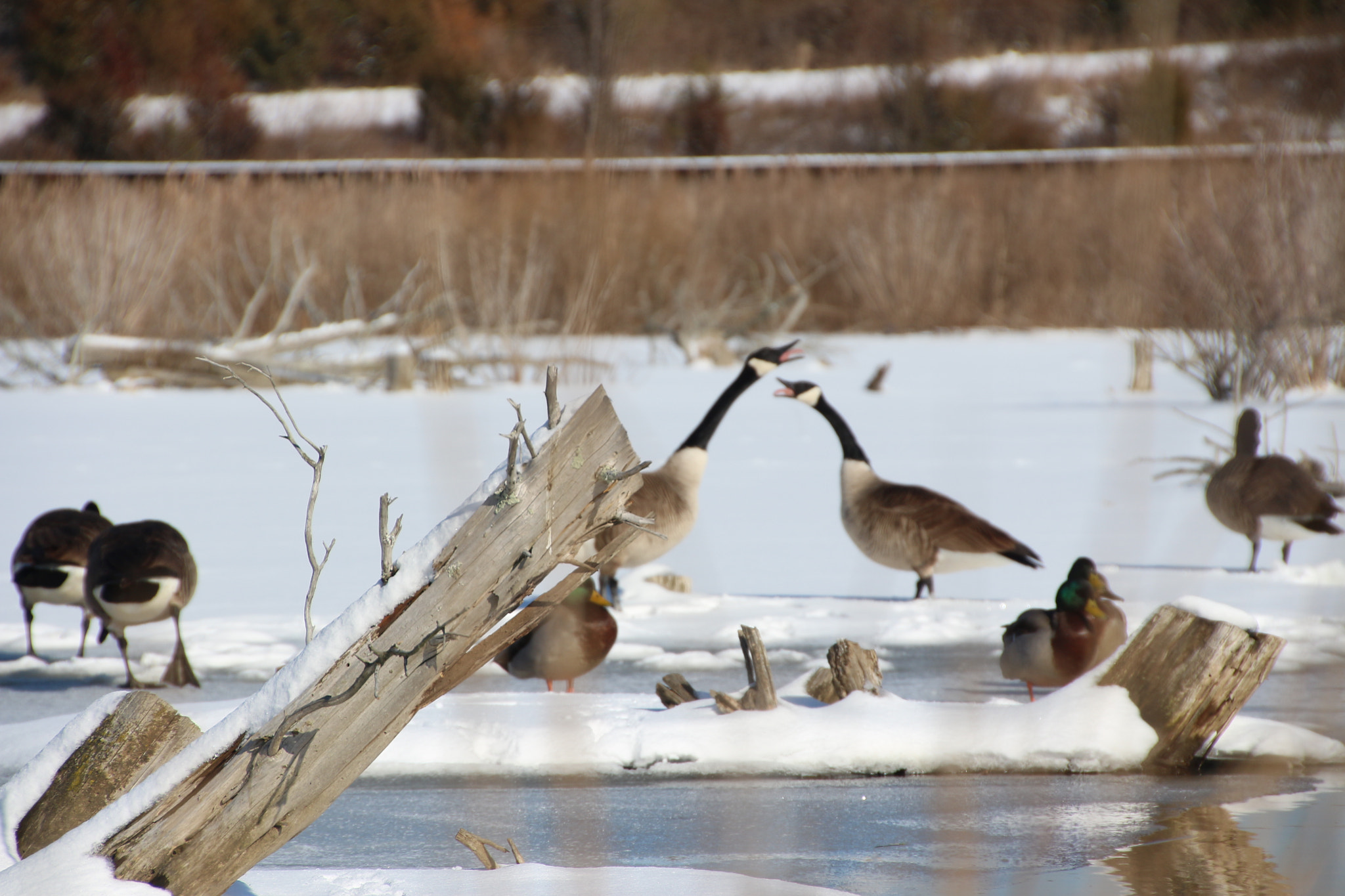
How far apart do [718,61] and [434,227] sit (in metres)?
39.4

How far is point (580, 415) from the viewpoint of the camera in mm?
2002

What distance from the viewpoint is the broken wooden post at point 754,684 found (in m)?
3.19

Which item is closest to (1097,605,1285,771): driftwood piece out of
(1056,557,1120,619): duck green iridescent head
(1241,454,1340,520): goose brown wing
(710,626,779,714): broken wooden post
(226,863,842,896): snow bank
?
(1056,557,1120,619): duck green iridescent head

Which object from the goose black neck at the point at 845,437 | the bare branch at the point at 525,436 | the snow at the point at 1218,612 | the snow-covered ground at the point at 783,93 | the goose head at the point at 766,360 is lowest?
the snow at the point at 1218,612

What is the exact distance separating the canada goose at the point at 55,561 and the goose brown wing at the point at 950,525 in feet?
9.43

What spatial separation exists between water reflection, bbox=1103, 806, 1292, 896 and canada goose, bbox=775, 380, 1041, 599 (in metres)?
2.23

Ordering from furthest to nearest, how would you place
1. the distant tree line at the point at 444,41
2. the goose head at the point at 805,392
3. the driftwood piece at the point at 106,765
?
the distant tree line at the point at 444,41 → the goose head at the point at 805,392 → the driftwood piece at the point at 106,765

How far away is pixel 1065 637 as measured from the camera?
12.5 feet

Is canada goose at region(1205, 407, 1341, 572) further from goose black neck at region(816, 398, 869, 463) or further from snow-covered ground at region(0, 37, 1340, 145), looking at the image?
snow-covered ground at region(0, 37, 1340, 145)

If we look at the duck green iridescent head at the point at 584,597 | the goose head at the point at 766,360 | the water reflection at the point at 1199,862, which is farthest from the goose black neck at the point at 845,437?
the water reflection at the point at 1199,862

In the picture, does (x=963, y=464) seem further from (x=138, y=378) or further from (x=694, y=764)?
(x=138, y=378)

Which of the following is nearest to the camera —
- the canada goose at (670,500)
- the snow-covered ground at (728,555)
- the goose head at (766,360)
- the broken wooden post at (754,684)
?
the broken wooden post at (754,684)

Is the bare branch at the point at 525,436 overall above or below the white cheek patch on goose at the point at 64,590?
above

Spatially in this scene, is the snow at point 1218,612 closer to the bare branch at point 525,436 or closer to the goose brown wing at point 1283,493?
the bare branch at point 525,436
